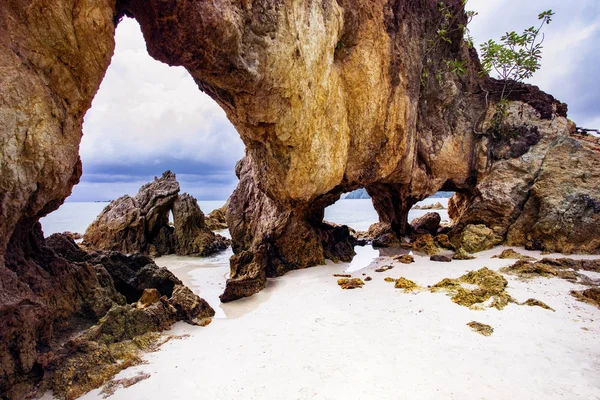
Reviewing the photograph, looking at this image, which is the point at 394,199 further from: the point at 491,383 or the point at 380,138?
the point at 491,383

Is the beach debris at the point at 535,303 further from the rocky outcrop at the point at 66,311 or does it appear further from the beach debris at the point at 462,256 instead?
the rocky outcrop at the point at 66,311

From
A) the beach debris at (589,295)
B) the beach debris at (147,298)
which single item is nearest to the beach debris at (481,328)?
the beach debris at (589,295)

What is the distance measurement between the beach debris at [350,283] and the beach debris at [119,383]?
486 centimetres

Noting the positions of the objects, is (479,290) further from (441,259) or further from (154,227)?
(154,227)

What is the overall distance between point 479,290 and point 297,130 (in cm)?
543

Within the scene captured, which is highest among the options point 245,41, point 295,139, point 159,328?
point 245,41

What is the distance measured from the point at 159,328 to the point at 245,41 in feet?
18.2

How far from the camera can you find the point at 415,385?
3869 mm

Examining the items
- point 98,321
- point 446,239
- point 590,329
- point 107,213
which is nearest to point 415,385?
point 590,329

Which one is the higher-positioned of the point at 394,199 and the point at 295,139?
the point at 295,139

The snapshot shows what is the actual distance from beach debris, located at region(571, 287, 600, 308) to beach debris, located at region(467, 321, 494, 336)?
261 cm

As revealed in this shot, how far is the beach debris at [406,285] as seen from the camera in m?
7.43

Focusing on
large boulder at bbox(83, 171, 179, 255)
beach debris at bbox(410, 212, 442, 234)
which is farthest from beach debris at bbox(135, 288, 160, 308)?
beach debris at bbox(410, 212, 442, 234)

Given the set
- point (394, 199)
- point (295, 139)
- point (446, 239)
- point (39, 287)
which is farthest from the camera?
point (394, 199)
